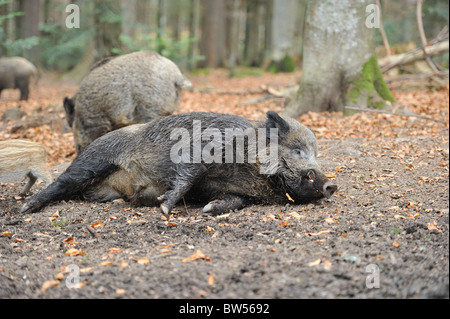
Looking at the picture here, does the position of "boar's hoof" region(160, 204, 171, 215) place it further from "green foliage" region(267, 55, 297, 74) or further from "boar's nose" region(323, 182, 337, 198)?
"green foliage" region(267, 55, 297, 74)

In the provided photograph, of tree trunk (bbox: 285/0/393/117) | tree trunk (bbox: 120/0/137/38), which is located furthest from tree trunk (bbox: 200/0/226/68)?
tree trunk (bbox: 285/0/393/117)

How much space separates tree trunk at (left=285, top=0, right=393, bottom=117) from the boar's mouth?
14.7 ft

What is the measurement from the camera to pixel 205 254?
388 cm

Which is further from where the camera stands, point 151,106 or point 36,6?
point 36,6

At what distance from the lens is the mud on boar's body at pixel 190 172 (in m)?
5.28

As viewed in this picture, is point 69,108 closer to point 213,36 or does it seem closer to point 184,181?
point 184,181

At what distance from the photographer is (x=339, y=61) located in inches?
369

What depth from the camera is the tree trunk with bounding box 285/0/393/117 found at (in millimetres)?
9266

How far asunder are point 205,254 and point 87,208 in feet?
7.94

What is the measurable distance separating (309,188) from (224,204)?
0.98 metres

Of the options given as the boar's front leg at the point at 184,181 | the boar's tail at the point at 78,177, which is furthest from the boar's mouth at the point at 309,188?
the boar's tail at the point at 78,177

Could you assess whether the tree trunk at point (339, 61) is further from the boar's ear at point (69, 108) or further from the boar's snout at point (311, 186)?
the boar's snout at point (311, 186)

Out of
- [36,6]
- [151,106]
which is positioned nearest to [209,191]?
[151,106]
